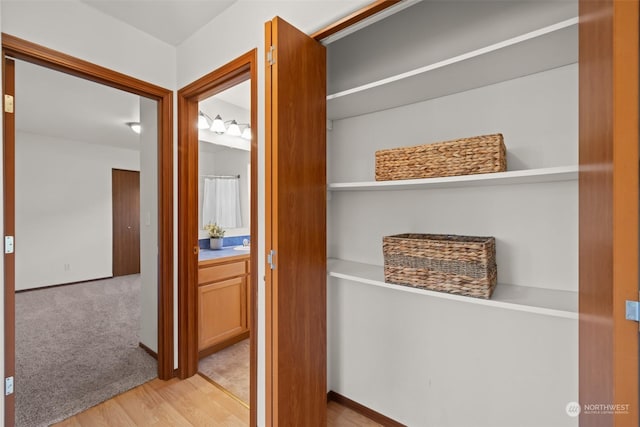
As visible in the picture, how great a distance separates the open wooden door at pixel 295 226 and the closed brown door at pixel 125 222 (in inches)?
231

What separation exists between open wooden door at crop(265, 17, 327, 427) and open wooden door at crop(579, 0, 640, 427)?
933 millimetres

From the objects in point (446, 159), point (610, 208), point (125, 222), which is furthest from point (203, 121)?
point (125, 222)

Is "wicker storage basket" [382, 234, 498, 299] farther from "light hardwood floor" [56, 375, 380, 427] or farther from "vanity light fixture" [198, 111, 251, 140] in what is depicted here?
"vanity light fixture" [198, 111, 251, 140]

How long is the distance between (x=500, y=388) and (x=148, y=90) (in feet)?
9.05

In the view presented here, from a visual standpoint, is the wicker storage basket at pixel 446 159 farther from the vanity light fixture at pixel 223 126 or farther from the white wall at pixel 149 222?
the vanity light fixture at pixel 223 126

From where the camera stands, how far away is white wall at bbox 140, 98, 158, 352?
2501 mm

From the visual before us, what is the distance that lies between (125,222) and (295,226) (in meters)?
6.03

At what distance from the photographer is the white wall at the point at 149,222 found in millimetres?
2501

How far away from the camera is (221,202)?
3.62 meters

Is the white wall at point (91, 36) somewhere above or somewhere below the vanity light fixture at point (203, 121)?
above

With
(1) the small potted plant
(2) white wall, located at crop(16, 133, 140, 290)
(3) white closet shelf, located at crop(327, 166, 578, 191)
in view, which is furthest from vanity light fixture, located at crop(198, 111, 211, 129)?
(2) white wall, located at crop(16, 133, 140, 290)

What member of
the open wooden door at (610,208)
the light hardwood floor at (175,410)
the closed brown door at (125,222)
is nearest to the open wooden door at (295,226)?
the light hardwood floor at (175,410)

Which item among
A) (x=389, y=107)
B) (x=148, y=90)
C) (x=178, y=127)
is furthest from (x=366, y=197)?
(x=148, y=90)

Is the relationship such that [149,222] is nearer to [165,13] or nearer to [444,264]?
[165,13]
